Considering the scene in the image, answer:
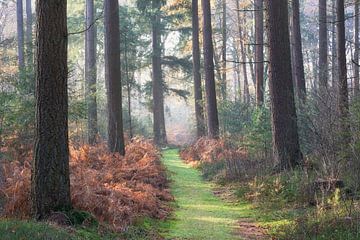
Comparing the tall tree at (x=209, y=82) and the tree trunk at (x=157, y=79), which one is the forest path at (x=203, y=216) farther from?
the tree trunk at (x=157, y=79)

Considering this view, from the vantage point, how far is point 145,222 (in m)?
9.03

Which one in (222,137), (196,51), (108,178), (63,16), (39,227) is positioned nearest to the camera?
(39,227)

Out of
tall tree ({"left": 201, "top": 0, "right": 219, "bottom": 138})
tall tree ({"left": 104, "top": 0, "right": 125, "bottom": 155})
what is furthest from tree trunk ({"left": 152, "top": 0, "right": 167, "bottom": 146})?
tall tree ({"left": 104, "top": 0, "right": 125, "bottom": 155})

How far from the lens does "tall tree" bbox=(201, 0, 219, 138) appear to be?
2255 cm

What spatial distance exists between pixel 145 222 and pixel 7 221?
10.2 feet

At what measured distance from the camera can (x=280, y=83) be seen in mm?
12305

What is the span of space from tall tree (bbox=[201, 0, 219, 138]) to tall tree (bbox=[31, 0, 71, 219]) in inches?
613

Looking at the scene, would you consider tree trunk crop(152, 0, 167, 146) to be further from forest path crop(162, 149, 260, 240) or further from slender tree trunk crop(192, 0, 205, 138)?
forest path crop(162, 149, 260, 240)

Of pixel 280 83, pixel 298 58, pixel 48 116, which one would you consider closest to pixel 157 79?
pixel 298 58

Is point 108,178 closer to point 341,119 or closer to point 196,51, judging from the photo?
point 341,119

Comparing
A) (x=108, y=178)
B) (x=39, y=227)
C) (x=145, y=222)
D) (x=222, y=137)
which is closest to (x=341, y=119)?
(x=145, y=222)

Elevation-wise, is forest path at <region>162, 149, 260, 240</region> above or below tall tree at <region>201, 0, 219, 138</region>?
below

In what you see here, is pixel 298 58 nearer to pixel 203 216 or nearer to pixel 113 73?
pixel 113 73

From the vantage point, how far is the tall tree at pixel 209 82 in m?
22.5
